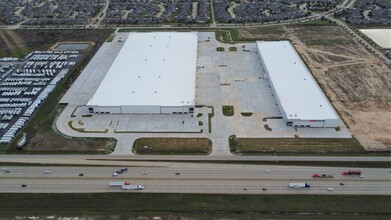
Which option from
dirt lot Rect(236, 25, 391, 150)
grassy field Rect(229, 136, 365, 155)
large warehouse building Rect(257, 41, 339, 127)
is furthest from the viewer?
dirt lot Rect(236, 25, 391, 150)

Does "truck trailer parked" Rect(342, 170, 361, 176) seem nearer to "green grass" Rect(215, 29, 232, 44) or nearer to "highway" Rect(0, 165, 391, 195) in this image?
"highway" Rect(0, 165, 391, 195)

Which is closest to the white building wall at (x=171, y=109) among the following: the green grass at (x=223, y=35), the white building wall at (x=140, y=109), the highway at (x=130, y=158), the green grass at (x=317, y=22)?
the white building wall at (x=140, y=109)

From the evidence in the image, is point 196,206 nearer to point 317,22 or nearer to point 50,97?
point 50,97

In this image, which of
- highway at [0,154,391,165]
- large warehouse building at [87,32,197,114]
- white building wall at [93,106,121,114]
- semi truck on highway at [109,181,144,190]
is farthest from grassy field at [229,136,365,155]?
white building wall at [93,106,121,114]

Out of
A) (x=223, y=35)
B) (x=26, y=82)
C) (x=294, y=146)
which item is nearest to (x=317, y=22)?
(x=223, y=35)

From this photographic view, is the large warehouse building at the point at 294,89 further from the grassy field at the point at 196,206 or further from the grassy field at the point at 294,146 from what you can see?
the grassy field at the point at 196,206
